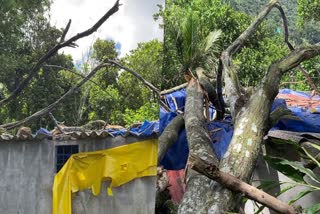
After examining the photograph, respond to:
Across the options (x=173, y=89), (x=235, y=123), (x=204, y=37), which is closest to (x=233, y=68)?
(x=235, y=123)

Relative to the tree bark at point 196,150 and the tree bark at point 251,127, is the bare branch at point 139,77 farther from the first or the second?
the tree bark at point 251,127

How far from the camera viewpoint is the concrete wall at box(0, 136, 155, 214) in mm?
458

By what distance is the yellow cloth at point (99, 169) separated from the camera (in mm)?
490

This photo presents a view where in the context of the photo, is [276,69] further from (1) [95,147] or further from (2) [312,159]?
(1) [95,147]

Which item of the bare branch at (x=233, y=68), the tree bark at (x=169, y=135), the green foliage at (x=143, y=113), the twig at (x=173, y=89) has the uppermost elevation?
the bare branch at (x=233, y=68)

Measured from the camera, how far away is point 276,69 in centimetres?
111

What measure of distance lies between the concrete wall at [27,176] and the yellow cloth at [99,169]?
1 centimetres

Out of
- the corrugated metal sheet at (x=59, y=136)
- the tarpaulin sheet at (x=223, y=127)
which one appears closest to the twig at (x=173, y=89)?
the tarpaulin sheet at (x=223, y=127)

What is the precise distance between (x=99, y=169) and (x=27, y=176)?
0.30 ft

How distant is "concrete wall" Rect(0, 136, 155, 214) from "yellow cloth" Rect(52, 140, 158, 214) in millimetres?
13

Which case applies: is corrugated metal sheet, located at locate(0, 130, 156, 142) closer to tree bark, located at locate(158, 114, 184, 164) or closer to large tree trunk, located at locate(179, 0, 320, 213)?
tree bark, located at locate(158, 114, 184, 164)

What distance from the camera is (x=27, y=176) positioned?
0.46m

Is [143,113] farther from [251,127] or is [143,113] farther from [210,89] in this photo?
[251,127]

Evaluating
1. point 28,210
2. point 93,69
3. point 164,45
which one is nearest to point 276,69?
point 164,45
